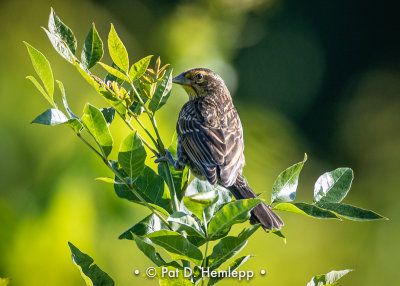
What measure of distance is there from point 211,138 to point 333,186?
859 mm

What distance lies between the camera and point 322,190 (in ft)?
4.31

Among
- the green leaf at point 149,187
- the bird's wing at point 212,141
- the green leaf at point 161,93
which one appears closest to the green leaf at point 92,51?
the green leaf at point 161,93

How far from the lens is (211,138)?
7.04 ft

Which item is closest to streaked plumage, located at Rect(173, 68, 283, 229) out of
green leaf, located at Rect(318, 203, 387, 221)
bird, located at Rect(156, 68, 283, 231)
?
bird, located at Rect(156, 68, 283, 231)

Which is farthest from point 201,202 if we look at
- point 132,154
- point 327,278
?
point 327,278

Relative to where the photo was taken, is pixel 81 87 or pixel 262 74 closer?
pixel 81 87

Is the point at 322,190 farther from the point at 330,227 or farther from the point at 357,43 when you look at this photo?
the point at 357,43

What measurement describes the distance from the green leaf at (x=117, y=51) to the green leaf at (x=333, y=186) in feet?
1.51

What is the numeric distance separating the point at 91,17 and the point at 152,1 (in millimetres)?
1125

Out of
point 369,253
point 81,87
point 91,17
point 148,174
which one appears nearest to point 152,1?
point 91,17

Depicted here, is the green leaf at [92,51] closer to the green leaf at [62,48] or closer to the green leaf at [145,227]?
the green leaf at [62,48]

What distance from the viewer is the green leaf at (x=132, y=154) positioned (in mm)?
1181

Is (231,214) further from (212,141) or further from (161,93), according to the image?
(212,141)

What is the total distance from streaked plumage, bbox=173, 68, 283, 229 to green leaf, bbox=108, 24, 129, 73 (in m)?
0.39
